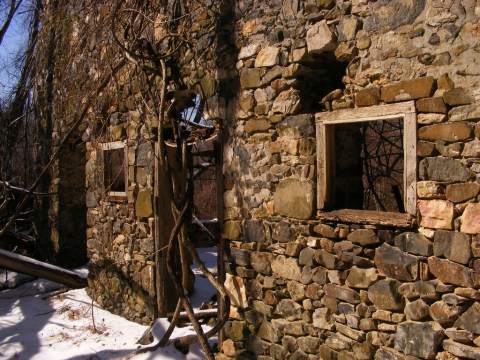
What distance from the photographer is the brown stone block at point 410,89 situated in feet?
8.23

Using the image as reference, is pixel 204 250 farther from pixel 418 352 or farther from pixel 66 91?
pixel 418 352

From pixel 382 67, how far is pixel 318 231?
1.08m

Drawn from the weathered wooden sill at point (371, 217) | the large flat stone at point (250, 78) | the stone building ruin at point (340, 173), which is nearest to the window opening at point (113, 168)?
the stone building ruin at point (340, 173)

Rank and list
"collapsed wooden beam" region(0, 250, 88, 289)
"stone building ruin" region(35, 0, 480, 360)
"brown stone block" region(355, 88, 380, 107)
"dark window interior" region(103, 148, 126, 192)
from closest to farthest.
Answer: "stone building ruin" region(35, 0, 480, 360)
"brown stone block" region(355, 88, 380, 107)
"collapsed wooden beam" region(0, 250, 88, 289)
"dark window interior" region(103, 148, 126, 192)

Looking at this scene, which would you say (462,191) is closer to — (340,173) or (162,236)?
(340,173)

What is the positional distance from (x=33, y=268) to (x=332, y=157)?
402 centimetres

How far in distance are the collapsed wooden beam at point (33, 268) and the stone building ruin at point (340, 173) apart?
67.4 inches

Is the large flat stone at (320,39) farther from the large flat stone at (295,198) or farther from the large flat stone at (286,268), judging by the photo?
the large flat stone at (286,268)

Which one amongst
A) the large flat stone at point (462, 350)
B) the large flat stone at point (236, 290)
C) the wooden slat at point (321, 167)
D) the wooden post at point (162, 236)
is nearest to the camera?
the large flat stone at point (462, 350)

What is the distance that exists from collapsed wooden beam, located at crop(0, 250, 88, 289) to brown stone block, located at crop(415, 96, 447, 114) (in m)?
4.67

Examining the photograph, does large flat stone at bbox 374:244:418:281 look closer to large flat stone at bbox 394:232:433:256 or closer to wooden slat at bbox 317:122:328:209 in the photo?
large flat stone at bbox 394:232:433:256

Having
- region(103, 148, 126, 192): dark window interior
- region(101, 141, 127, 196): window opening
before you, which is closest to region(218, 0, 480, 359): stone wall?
Result: region(101, 141, 127, 196): window opening

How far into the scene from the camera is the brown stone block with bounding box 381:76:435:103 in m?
2.51

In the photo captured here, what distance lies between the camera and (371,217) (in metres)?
2.79
